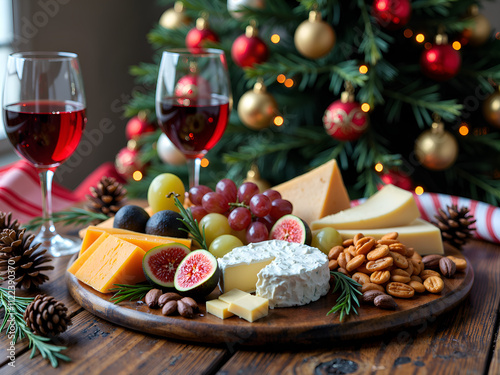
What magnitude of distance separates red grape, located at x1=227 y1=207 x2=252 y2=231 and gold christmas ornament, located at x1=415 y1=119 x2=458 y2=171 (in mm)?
1004

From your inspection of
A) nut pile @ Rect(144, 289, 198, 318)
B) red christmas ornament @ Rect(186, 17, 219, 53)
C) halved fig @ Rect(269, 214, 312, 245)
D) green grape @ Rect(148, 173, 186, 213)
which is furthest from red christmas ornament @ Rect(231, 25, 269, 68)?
nut pile @ Rect(144, 289, 198, 318)

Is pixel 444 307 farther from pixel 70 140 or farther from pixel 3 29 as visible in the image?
pixel 3 29

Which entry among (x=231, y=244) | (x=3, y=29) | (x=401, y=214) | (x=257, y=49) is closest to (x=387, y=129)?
(x=257, y=49)

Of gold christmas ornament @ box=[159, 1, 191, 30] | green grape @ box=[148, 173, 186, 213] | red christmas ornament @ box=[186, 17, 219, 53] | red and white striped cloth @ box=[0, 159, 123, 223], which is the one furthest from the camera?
gold christmas ornament @ box=[159, 1, 191, 30]

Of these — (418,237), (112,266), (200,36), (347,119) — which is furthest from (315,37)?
(112,266)

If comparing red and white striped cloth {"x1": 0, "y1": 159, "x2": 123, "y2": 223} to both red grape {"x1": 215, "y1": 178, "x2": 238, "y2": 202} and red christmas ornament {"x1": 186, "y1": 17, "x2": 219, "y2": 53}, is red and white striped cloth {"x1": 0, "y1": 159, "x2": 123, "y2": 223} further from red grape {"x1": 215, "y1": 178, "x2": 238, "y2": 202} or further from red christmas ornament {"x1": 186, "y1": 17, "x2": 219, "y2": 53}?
red christmas ornament {"x1": 186, "y1": 17, "x2": 219, "y2": 53}

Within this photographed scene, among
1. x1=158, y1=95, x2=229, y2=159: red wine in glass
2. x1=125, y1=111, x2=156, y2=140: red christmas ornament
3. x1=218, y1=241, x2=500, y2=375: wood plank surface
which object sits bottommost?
x1=125, y1=111, x2=156, y2=140: red christmas ornament

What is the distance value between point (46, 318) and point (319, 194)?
26.7 inches

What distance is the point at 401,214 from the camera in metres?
1.18

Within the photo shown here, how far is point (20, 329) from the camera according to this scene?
0.83 metres

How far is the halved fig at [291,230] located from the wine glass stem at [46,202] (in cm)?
51

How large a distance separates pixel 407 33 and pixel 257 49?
56 cm

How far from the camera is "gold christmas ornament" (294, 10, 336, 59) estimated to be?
5.79ft

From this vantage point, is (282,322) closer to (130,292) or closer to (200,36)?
(130,292)
